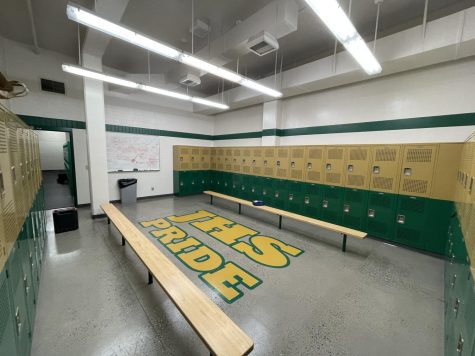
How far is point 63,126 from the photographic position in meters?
5.14

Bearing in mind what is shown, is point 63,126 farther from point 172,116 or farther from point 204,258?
point 204,258

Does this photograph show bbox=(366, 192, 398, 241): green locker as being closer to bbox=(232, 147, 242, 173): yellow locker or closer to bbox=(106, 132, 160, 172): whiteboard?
bbox=(232, 147, 242, 173): yellow locker

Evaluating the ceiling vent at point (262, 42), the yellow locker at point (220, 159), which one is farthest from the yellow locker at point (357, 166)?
the yellow locker at point (220, 159)

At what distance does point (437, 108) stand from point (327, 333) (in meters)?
4.45

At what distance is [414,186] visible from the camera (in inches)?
138

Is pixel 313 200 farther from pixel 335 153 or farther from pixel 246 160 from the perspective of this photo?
pixel 246 160

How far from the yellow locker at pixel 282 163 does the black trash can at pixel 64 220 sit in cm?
487

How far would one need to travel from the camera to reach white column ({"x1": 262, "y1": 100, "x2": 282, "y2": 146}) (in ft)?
20.0

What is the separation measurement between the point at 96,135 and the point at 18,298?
4204mm

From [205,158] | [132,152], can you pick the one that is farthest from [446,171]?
[132,152]

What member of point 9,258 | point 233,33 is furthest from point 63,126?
point 9,258

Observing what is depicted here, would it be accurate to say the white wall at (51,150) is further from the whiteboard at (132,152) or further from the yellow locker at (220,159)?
the yellow locker at (220,159)

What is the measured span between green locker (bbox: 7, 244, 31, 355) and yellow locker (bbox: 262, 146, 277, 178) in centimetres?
513

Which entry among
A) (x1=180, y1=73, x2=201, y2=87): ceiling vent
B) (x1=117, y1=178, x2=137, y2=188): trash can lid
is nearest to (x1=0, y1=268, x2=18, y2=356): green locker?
(x1=180, y1=73, x2=201, y2=87): ceiling vent
